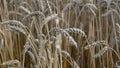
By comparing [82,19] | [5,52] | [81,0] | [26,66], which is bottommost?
[26,66]

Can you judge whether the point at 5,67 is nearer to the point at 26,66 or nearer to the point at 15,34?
the point at 26,66

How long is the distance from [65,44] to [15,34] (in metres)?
0.35

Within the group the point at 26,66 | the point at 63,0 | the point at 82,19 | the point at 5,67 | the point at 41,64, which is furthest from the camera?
the point at 63,0

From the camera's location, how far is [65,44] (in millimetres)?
1797

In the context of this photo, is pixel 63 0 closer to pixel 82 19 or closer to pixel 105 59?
pixel 82 19

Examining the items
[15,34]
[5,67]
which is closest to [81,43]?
[15,34]

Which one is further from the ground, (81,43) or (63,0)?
(63,0)

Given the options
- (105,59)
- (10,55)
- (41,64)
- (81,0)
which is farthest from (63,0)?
(41,64)

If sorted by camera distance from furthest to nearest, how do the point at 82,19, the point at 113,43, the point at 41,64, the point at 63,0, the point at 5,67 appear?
the point at 63,0 → the point at 82,19 → the point at 113,43 → the point at 5,67 → the point at 41,64

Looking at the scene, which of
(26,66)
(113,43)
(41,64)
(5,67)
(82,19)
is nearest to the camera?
(41,64)

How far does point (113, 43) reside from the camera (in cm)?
188

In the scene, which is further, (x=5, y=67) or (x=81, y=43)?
(x=81, y=43)

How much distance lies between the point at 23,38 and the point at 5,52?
13.2 inches

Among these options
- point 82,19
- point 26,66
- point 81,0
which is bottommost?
point 26,66
